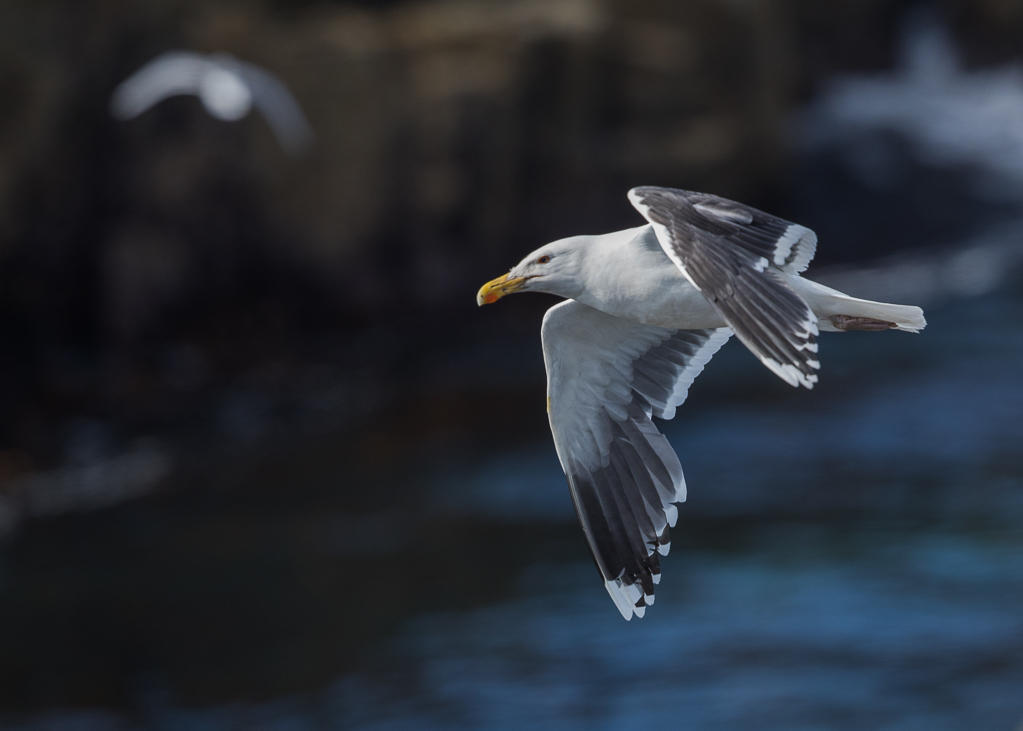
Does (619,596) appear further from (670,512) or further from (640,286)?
(640,286)

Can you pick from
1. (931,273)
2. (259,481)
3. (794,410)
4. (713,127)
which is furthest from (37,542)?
(931,273)

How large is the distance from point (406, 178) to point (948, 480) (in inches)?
311

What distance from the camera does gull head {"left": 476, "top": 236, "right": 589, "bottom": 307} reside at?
629cm

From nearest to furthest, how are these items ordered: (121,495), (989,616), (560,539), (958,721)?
(958,721) → (989,616) → (560,539) → (121,495)

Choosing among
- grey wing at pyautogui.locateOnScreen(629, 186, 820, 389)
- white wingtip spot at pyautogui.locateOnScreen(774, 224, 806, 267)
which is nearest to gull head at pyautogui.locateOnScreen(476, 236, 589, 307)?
grey wing at pyautogui.locateOnScreen(629, 186, 820, 389)

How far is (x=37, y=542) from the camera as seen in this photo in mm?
15742

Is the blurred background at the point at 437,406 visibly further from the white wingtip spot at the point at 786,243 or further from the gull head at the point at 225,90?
the white wingtip spot at the point at 786,243

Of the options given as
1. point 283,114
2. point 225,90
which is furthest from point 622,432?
point 283,114

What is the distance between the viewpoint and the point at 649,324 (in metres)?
6.79

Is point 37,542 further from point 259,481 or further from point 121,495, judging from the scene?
point 259,481

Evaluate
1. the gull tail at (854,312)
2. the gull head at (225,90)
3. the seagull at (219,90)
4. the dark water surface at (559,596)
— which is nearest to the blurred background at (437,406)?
the dark water surface at (559,596)

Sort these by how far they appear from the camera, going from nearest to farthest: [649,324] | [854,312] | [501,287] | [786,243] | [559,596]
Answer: [786,243] < [854,312] < [501,287] < [649,324] < [559,596]

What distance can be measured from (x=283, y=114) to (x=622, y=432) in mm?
11443

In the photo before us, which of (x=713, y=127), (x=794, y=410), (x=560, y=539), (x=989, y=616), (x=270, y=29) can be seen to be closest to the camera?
(x=989, y=616)
